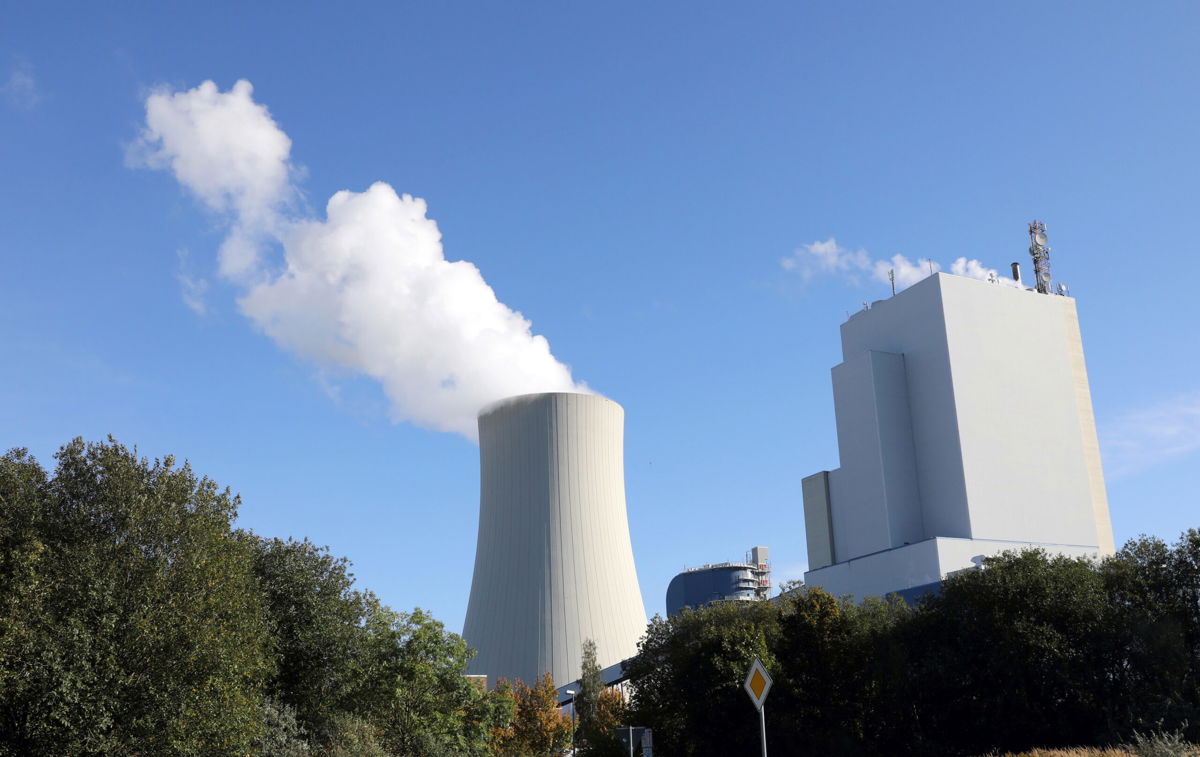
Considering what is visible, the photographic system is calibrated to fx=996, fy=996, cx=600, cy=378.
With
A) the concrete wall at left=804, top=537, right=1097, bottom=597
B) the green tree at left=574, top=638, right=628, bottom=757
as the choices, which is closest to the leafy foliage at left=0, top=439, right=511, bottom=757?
the green tree at left=574, top=638, right=628, bottom=757

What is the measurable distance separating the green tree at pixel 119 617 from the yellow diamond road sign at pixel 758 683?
36.2 ft

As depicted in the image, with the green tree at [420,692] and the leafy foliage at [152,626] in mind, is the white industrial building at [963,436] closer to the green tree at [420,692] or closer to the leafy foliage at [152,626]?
the green tree at [420,692]

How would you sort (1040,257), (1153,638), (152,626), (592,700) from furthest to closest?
1. (1040,257)
2. (592,700)
3. (1153,638)
4. (152,626)

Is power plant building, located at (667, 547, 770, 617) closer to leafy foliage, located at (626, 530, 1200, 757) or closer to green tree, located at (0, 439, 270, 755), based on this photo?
leafy foliage, located at (626, 530, 1200, 757)

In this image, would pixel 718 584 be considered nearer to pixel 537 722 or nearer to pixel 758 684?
pixel 537 722

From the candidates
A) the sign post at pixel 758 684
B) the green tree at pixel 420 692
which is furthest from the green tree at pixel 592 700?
the sign post at pixel 758 684

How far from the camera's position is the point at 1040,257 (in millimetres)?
63125

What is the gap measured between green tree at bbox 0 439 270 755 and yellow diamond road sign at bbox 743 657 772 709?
36.2 ft

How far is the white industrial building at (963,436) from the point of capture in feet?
173

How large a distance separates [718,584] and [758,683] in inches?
3024

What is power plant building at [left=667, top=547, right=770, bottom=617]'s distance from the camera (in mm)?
89188

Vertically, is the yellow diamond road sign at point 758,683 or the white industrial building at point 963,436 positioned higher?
the white industrial building at point 963,436

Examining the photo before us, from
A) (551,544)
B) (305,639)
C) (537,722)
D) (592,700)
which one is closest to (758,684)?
(305,639)

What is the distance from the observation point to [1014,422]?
54469 mm
